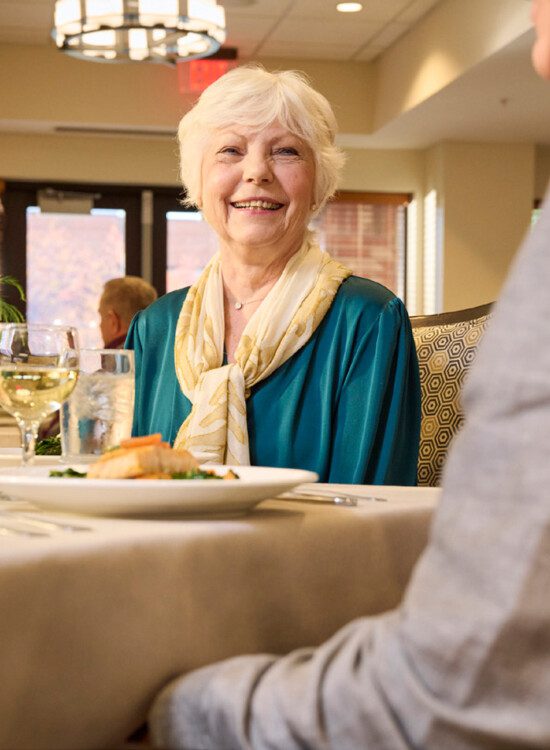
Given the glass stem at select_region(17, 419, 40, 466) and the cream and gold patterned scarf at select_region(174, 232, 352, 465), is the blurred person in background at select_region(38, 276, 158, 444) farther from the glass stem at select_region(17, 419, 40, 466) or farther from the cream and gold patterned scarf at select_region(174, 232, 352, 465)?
the glass stem at select_region(17, 419, 40, 466)

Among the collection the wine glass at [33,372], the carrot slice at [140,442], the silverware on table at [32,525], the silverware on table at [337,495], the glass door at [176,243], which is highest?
the glass door at [176,243]

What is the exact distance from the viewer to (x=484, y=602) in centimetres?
64

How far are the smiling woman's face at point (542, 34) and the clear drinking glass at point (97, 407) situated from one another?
2.37 ft

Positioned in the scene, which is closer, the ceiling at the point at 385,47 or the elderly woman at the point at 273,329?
the elderly woman at the point at 273,329

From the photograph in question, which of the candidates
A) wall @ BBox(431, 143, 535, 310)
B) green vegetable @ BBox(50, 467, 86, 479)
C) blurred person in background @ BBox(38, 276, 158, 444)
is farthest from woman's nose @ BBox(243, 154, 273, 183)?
wall @ BBox(431, 143, 535, 310)

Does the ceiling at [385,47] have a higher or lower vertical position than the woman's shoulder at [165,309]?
higher

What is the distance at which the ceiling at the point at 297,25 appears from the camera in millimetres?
7668

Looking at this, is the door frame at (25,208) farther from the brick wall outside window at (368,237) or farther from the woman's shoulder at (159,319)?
the woman's shoulder at (159,319)

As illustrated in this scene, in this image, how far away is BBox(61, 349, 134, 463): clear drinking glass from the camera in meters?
1.38

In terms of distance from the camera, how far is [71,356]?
1.29m

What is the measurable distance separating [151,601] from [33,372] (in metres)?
0.47

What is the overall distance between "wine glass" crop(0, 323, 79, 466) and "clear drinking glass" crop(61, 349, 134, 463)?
0.07 meters

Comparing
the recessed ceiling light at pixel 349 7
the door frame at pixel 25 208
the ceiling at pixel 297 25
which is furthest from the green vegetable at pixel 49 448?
the door frame at pixel 25 208

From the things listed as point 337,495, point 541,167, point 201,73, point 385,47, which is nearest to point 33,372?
point 337,495
